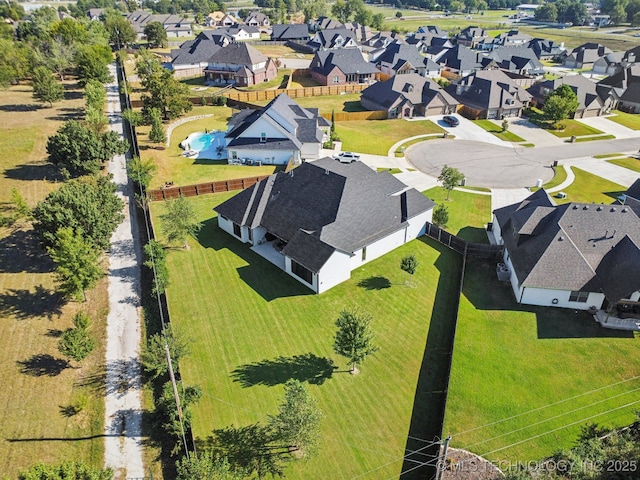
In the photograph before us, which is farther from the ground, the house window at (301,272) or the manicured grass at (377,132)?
the manicured grass at (377,132)

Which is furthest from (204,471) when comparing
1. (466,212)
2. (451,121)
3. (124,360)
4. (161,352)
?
(451,121)

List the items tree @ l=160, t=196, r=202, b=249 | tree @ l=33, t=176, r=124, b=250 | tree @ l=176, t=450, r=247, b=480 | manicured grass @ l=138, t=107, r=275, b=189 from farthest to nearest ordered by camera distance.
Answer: manicured grass @ l=138, t=107, r=275, b=189 < tree @ l=160, t=196, r=202, b=249 < tree @ l=33, t=176, r=124, b=250 < tree @ l=176, t=450, r=247, b=480

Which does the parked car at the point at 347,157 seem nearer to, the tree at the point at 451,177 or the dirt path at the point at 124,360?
the tree at the point at 451,177

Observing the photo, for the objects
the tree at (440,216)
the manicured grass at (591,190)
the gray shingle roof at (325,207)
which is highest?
the gray shingle roof at (325,207)

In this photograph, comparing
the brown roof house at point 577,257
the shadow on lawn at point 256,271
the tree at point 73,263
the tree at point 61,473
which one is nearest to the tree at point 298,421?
the tree at point 61,473

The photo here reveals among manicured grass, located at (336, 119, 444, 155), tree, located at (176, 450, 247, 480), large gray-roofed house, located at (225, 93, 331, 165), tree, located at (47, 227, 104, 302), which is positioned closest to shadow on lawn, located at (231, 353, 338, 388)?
tree, located at (176, 450, 247, 480)

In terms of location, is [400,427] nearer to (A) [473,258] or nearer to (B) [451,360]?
(B) [451,360]

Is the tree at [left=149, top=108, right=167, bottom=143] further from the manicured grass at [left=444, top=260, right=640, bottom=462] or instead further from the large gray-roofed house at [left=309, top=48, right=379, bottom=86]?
the manicured grass at [left=444, top=260, right=640, bottom=462]
